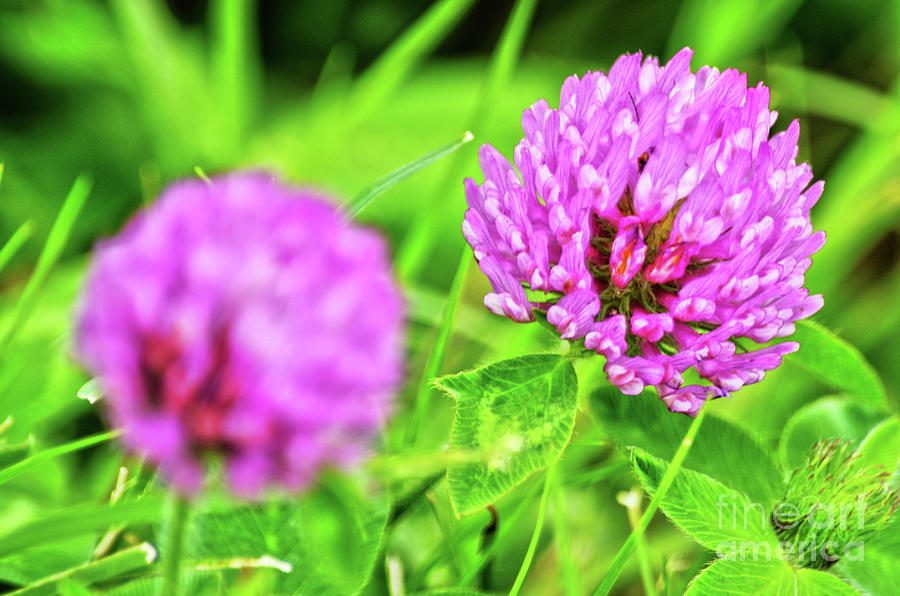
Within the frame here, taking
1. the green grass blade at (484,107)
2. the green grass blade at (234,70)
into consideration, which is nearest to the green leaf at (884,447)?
the green grass blade at (484,107)

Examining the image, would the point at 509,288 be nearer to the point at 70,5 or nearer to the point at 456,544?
the point at 456,544

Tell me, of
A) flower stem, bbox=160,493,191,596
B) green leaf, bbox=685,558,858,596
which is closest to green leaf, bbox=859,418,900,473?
green leaf, bbox=685,558,858,596

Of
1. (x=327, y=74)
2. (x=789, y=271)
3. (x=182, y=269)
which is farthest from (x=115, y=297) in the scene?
(x=327, y=74)

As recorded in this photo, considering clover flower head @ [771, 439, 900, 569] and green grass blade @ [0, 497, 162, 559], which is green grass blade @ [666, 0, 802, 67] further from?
green grass blade @ [0, 497, 162, 559]

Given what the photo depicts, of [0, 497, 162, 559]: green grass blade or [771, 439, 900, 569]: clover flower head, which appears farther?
[771, 439, 900, 569]: clover flower head

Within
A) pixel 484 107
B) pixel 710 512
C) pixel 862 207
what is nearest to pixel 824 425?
pixel 710 512

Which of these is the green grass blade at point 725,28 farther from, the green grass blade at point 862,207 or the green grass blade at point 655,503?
the green grass blade at point 655,503
